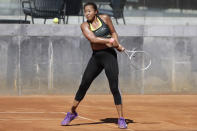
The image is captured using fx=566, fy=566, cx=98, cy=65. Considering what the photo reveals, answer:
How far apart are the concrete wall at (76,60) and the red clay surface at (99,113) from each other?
41cm

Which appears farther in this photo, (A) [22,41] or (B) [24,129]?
(A) [22,41]

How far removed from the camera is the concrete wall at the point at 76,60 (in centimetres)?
1459

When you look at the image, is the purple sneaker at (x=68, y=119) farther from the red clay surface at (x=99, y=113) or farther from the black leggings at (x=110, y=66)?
the black leggings at (x=110, y=66)

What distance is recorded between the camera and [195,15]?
15523 mm

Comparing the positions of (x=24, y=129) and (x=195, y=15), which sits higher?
(x=195, y=15)

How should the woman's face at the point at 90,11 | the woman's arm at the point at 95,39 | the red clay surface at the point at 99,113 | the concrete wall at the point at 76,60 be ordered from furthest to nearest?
1. the concrete wall at the point at 76,60
2. the red clay surface at the point at 99,113
3. the woman's face at the point at 90,11
4. the woman's arm at the point at 95,39

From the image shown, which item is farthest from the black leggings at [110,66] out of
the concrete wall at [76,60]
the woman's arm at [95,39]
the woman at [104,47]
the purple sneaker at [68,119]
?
the concrete wall at [76,60]

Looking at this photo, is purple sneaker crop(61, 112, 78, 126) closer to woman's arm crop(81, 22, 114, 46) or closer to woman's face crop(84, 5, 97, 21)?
woman's arm crop(81, 22, 114, 46)

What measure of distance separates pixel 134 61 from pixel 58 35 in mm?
2120

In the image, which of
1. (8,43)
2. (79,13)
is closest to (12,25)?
(8,43)

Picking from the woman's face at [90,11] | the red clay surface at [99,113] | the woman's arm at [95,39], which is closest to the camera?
the woman's arm at [95,39]

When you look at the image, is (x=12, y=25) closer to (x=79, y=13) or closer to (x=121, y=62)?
(x=79, y=13)

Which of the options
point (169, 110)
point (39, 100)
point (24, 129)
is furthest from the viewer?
point (39, 100)

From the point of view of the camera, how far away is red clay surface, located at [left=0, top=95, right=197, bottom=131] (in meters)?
8.95
